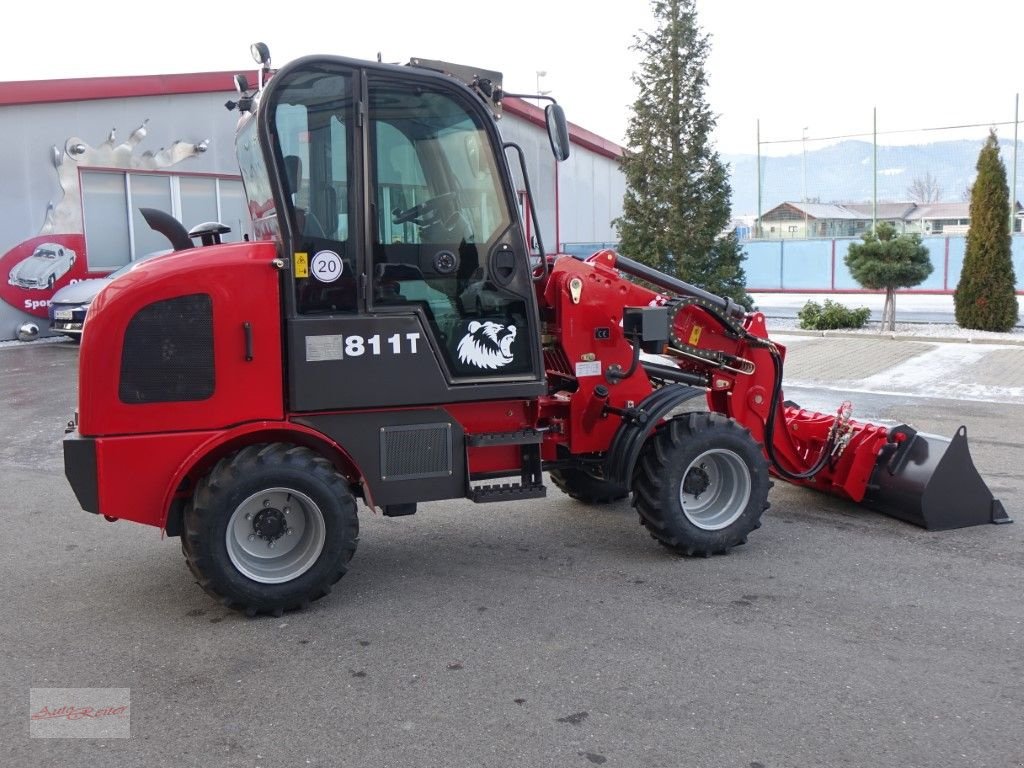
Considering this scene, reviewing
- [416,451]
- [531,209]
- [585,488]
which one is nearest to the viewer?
[416,451]

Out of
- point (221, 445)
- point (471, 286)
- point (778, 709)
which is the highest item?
point (471, 286)

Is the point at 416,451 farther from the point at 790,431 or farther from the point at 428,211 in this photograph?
the point at 790,431

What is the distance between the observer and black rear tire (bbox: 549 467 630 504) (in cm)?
676

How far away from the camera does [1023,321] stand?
18828 millimetres

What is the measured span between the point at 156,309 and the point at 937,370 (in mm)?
11152

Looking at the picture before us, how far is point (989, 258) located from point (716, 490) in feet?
43.1

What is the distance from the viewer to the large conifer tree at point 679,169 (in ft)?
51.5

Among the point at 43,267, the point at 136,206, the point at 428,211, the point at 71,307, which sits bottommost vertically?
the point at 71,307

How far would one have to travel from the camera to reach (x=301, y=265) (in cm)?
472

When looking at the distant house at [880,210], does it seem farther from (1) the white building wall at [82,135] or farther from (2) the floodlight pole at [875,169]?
(1) the white building wall at [82,135]

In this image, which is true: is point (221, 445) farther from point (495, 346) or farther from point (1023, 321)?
point (1023, 321)

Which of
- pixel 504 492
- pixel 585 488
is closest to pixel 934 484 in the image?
pixel 585 488

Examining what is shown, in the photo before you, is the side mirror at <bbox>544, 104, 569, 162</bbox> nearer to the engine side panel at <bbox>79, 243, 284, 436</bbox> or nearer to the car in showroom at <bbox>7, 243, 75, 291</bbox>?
the engine side panel at <bbox>79, 243, 284, 436</bbox>

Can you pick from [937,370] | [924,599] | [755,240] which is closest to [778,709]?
[924,599]
